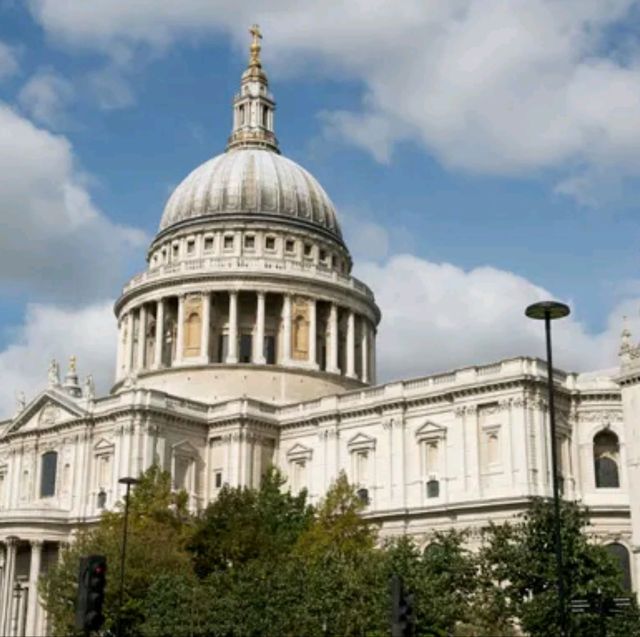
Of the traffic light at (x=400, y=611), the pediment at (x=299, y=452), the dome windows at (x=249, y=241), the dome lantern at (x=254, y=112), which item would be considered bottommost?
the traffic light at (x=400, y=611)

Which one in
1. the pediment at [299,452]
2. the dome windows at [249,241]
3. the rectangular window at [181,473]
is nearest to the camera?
the rectangular window at [181,473]

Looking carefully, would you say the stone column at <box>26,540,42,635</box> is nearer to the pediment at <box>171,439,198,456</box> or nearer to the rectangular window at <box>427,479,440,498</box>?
the pediment at <box>171,439,198,456</box>

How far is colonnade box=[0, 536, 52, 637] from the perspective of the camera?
70250mm

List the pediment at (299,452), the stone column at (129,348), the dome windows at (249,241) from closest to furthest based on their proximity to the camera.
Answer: the pediment at (299,452) → the stone column at (129,348) → the dome windows at (249,241)

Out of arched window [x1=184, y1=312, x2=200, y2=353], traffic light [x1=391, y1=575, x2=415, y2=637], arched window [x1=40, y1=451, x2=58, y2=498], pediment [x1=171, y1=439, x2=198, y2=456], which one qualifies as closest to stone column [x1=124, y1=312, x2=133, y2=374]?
arched window [x1=184, y1=312, x2=200, y2=353]

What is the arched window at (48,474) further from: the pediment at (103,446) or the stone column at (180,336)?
the stone column at (180,336)

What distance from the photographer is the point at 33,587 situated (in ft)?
232

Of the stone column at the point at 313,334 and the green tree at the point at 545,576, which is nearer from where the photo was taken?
the green tree at the point at 545,576

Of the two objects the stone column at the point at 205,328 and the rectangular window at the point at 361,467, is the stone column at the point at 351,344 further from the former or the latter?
the rectangular window at the point at 361,467

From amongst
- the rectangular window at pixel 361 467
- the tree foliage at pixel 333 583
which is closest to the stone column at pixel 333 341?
the rectangular window at pixel 361 467

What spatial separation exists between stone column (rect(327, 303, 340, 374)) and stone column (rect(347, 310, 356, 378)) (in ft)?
4.22

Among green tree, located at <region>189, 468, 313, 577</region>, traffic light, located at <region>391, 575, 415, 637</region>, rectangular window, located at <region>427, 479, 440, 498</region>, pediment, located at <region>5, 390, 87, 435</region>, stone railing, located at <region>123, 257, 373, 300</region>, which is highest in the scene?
stone railing, located at <region>123, 257, 373, 300</region>

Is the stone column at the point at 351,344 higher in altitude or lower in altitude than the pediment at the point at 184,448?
higher

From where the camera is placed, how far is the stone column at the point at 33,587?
230ft
